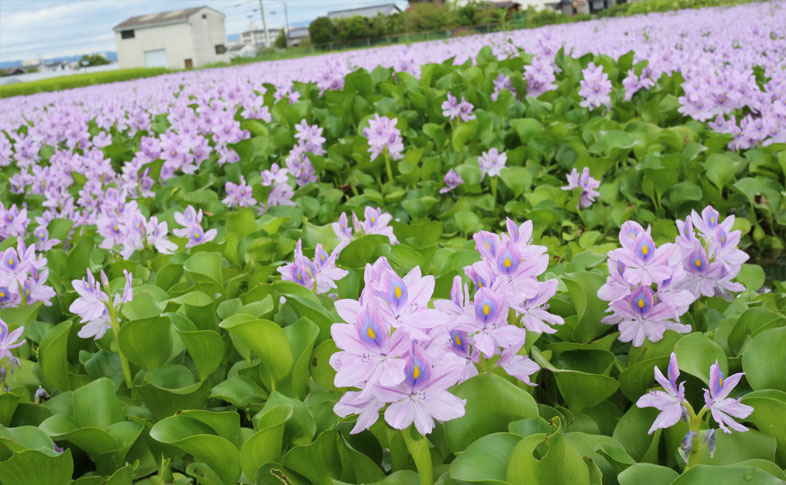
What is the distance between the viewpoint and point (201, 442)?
Result: 1085mm

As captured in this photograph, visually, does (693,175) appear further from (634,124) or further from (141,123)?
(141,123)

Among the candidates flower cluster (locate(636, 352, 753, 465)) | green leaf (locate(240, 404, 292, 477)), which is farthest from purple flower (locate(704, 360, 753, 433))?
green leaf (locate(240, 404, 292, 477))

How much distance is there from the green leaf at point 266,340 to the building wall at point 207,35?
2040 inches

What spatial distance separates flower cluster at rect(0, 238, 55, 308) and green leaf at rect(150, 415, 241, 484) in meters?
0.88

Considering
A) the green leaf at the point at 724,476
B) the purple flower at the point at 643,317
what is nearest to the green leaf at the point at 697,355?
the purple flower at the point at 643,317

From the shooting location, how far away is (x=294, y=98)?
14.9 ft

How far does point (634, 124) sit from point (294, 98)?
234 centimetres

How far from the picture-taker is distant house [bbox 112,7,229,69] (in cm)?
5169

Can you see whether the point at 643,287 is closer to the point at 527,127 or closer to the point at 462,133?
the point at 462,133

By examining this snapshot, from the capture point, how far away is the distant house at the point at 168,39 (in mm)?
51688

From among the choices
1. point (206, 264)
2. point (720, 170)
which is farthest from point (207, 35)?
point (206, 264)

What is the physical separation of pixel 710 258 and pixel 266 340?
3.19ft

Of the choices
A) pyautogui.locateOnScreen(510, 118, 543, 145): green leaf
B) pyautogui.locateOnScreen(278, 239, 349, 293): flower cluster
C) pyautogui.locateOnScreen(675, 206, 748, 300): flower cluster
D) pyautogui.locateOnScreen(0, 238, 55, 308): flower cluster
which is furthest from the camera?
pyautogui.locateOnScreen(510, 118, 543, 145): green leaf

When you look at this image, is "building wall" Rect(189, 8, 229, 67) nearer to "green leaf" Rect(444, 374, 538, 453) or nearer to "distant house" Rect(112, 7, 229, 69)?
"distant house" Rect(112, 7, 229, 69)
